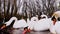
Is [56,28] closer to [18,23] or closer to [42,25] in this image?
[42,25]

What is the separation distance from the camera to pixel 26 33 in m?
1.42

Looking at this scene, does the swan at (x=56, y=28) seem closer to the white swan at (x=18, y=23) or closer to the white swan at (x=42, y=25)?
the white swan at (x=42, y=25)

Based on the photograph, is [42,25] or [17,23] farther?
[17,23]

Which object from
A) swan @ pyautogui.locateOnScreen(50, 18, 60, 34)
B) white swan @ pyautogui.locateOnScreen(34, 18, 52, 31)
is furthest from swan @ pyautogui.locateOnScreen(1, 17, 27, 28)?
swan @ pyautogui.locateOnScreen(50, 18, 60, 34)

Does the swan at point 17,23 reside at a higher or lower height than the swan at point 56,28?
higher

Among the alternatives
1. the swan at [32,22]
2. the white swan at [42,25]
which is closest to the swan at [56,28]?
the white swan at [42,25]

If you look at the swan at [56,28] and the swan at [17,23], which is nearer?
the swan at [56,28]

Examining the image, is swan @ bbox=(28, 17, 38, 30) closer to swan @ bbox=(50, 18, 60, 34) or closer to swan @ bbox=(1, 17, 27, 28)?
swan @ bbox=(1, 17, 27, 28)

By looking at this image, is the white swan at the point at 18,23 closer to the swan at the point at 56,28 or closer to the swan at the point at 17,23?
the swan at the point at 17,23

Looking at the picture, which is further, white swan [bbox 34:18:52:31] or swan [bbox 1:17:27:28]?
swan [bbox 1:17:27:28]

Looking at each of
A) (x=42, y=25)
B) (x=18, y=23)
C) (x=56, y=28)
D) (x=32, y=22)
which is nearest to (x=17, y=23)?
(x=18, y=23)

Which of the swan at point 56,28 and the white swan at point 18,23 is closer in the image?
the swan at point 56,28

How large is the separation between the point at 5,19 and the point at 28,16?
286mm

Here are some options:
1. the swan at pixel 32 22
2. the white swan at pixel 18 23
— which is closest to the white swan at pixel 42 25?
the swan at pixel 32 22
